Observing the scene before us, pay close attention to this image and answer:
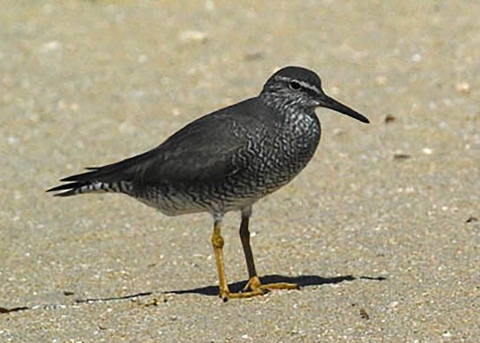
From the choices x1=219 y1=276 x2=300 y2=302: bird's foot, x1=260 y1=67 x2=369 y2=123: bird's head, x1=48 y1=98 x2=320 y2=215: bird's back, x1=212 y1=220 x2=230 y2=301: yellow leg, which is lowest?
x1=219 y1=276 x2=300 y2=302: bird's foot

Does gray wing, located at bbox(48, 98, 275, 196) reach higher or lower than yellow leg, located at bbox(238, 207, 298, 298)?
higher

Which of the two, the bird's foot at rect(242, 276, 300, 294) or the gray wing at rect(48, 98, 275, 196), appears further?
the bird's foot at rect(242, 276, 300, 294)

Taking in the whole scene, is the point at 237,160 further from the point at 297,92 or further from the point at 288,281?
the point at 288,281

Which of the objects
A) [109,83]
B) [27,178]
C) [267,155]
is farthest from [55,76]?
[267,155]

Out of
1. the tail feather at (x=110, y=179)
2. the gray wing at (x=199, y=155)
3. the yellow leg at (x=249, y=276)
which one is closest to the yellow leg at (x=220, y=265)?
the yellow leg at (x=249, y=276)

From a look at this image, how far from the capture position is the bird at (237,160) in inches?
315

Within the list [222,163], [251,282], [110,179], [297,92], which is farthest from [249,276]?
[297,92]

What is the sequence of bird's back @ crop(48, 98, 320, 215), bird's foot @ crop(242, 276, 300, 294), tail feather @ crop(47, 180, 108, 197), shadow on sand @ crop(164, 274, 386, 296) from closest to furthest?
bird's back @ crop(48, 98, 320, 215), bird's foot @ crop(242, 276, 300, 294), shadow on sand @ crop(164, 274, 386, 296), tail feather @ crop(47, 180, 108, 197)

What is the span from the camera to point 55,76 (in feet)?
49.4

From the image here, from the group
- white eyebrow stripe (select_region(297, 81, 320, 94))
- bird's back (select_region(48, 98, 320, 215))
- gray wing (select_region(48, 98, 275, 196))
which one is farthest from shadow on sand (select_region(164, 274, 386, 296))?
white eyebrow stripe (select_region(297, 81, 320, 94))

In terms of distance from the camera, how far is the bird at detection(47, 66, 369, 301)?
8000mm

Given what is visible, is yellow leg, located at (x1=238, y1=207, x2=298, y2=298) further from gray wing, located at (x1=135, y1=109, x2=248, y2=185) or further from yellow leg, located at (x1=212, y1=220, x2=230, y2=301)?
gray wing, located at (x1=135, y1=109, x2=248, y2=185)

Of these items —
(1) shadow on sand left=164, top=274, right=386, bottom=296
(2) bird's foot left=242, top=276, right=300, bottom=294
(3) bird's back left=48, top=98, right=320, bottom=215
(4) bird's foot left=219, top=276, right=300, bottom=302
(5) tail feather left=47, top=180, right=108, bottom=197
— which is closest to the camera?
(3) bird's back left=48, top=98, right=320, bottom=215

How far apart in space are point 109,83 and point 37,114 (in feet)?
4.00
